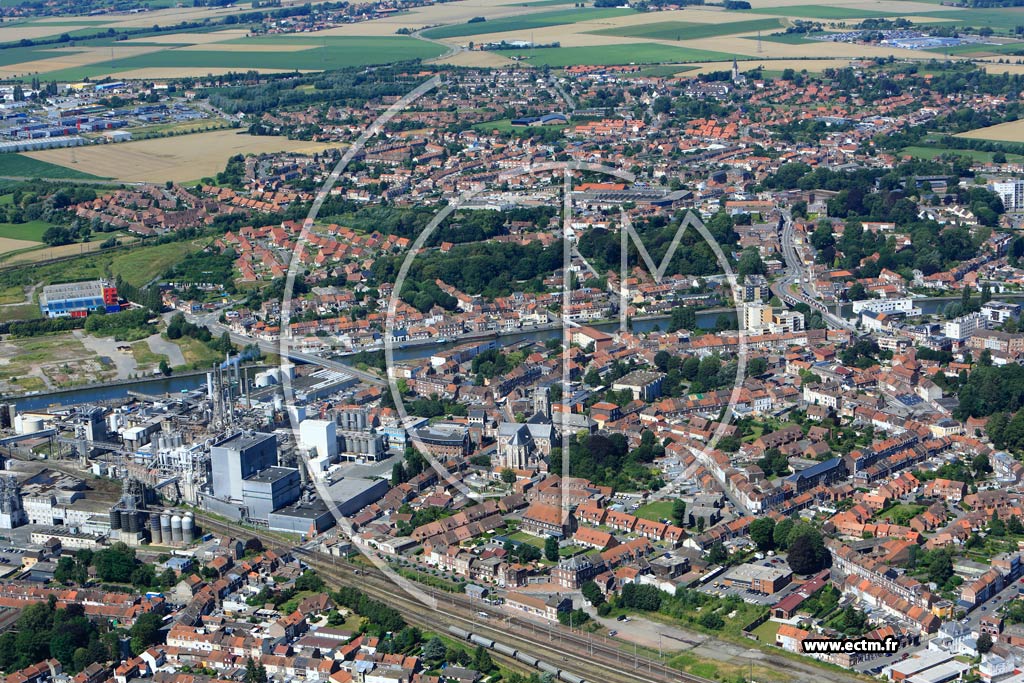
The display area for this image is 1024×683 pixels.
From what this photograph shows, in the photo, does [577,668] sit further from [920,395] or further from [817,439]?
[920,395]

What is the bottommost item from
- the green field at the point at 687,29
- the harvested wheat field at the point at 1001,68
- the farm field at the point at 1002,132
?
the farm field at the point at 1002,132

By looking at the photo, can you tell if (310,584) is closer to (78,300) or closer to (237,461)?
(237,461)

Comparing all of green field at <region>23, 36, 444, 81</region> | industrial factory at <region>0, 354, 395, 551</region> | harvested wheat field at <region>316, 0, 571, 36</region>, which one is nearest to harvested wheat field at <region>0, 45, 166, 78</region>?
green field at <region>23, 36, 444, 81</region>

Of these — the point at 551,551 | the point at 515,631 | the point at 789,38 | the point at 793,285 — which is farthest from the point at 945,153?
the point at 515,631

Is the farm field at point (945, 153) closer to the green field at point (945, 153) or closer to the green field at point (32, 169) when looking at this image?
the green field at point (945, 153)

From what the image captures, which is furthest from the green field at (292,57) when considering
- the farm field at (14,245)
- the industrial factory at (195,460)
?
the industrial factory at (195,460)

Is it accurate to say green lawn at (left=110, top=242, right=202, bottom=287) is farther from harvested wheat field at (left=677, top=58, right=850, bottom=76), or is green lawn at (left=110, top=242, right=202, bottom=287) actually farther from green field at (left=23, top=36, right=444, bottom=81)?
harvested wheat field at (left=677, top=58, right=850, bottom=76)

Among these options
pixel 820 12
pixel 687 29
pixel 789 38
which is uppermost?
pixel 820 12
